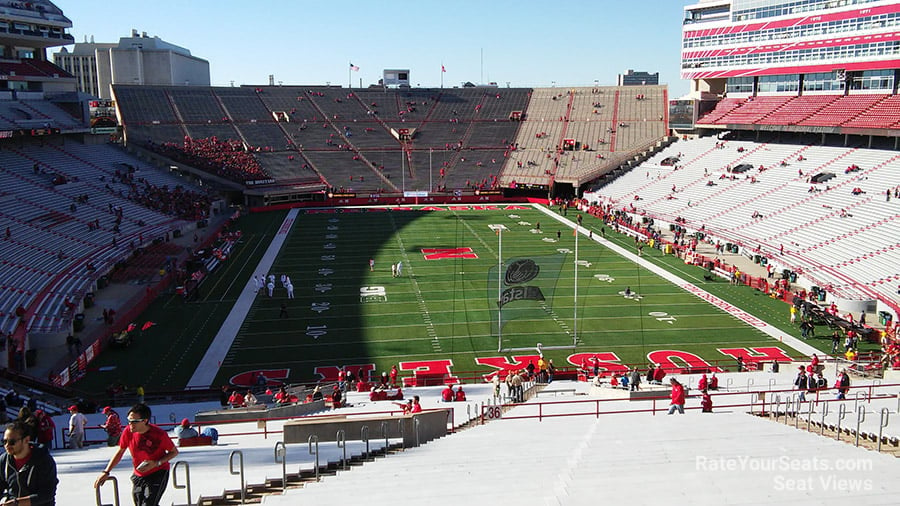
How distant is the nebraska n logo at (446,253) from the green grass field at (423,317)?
0.53m

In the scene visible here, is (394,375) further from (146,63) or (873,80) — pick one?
(146,63)

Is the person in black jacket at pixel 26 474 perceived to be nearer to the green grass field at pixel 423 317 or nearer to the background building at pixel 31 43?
the green grass field at pixel 423 317

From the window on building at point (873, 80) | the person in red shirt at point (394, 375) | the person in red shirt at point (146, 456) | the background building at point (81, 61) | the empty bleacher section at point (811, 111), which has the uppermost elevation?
the background building at point (81, 61)

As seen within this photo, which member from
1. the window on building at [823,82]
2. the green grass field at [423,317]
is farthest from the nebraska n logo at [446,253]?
the window on building at [823,82]

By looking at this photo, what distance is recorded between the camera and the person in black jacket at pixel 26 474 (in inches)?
223

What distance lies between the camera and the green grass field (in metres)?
21.7

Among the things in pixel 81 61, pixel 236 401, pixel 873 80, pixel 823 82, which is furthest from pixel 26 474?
pixel 81 61

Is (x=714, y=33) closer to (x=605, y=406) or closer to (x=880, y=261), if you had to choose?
(x=880, y=261)

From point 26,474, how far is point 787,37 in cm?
5154

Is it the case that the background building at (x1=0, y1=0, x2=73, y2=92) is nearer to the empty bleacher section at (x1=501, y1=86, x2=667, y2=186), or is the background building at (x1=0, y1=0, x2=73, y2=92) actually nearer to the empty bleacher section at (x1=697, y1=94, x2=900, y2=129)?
the empty bleacher section at (x1=501, y1=86, x2=667, y2=186)

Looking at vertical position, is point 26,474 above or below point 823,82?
below

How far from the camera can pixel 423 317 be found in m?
25.8

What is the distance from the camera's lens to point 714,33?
54812 millimetres

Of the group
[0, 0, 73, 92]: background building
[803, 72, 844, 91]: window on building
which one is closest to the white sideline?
[0, 0, 73, 92]: background building
